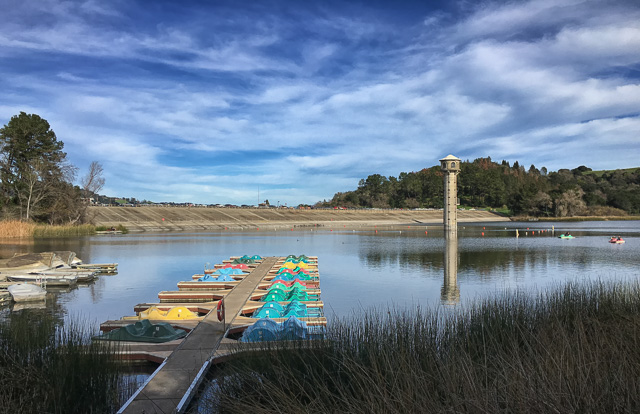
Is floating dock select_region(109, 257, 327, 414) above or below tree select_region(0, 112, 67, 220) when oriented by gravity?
below

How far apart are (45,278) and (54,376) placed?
61.7 feet

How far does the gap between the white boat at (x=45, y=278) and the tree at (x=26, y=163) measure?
38.9 m

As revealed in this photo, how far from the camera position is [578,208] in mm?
121375

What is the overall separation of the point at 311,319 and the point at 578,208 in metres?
126

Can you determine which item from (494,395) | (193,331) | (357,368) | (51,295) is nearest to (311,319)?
(193,331)

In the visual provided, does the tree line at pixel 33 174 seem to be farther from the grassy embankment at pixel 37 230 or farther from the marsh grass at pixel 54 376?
the marsh grass at pixel 54 376

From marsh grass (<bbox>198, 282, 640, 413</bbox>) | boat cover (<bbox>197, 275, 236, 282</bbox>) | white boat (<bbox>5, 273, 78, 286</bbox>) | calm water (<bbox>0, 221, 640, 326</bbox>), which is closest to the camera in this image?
marsh grass (<bbox>198, 282, 640, 413</bbox>)

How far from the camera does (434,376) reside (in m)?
6.10

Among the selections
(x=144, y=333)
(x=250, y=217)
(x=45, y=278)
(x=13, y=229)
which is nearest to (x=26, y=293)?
(x=45, y=278)

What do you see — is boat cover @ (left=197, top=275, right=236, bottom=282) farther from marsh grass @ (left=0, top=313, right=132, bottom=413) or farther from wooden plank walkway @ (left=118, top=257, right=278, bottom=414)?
marsh grass @ (left=0, top=313, right=132, bottom=413)

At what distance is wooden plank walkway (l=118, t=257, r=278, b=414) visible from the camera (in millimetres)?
7349

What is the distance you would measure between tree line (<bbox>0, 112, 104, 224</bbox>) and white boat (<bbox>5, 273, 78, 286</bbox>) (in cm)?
3809

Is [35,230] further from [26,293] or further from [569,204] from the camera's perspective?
[569,204]

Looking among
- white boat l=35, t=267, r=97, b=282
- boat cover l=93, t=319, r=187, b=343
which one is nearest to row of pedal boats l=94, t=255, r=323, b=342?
boat cover l=93, t=319, r=187, b=343
